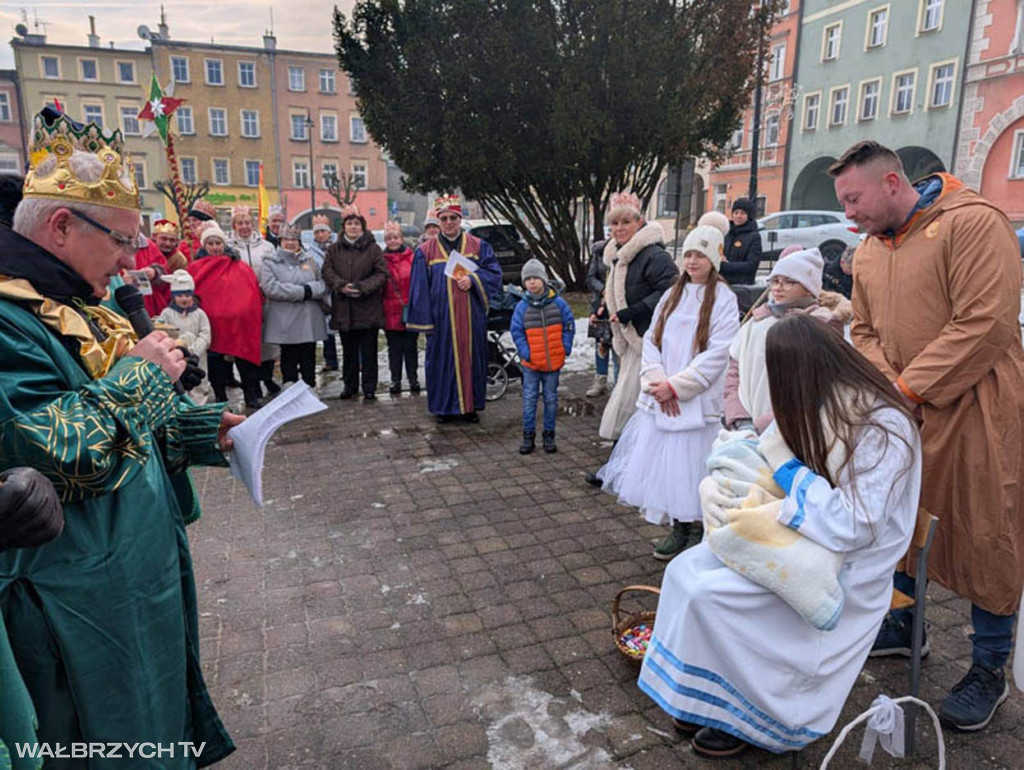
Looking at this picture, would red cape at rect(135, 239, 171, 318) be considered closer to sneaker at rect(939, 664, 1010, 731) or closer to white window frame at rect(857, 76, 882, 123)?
sneaker at rect(939, 664, 1010, 731)

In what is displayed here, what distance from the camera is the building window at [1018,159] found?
24.9 meters

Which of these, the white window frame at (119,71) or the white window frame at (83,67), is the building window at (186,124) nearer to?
the white window frame at (119,71)

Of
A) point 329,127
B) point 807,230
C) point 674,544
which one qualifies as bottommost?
point 674,544

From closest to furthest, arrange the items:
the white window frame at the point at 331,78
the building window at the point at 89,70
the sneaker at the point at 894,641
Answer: the sneaker at the point at 894,641 → the building window at the point at 89,70 → the white window frame at the point at 331,78

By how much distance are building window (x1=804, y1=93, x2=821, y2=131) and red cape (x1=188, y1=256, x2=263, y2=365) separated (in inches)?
1305

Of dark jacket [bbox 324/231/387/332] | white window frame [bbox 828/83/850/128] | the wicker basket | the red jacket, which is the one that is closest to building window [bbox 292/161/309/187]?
white window frame [bbox 828/83/850/128]

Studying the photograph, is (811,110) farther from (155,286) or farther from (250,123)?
(250,123)

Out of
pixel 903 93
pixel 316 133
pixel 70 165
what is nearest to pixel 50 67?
pixel 316 133

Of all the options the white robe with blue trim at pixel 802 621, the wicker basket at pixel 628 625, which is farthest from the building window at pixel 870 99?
the white robe with blue trim at pixel 802 621

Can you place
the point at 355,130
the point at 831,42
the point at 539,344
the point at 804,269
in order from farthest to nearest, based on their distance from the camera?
the point at 355,130, the point at 831,42, the point at 539,344, the point at 804,269

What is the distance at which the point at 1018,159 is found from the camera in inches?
987

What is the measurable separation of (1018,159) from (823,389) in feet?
97.5

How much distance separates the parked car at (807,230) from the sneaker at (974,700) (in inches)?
685

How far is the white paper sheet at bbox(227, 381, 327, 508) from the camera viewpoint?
7.07ft
